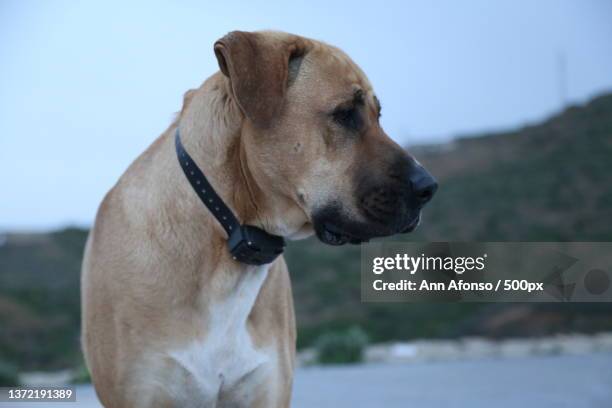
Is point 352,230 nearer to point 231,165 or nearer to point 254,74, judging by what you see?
point 231,165

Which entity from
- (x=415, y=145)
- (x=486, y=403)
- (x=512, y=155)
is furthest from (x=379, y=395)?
(x=415, y=145)

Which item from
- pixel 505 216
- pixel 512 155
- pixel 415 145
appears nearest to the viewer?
A: pixel 505 216

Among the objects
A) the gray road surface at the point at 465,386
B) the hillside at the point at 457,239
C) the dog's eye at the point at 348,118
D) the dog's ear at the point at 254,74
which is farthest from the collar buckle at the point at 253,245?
the hillside at the point at 457,239

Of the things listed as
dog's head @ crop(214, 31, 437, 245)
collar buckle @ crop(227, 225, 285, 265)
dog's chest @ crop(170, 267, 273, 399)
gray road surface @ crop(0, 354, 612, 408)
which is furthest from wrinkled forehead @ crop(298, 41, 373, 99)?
gray road surface @ crop(0, 354, 612, 408)

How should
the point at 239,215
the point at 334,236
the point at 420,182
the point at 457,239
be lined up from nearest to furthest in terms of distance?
the point at 420,182, the point at 334,236, the point at 239,215, the point at 457,239

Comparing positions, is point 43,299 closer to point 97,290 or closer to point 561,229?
point 561,229

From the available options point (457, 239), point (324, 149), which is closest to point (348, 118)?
point (324, 149)

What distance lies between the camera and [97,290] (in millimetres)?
3246

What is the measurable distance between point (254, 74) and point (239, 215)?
50 cm

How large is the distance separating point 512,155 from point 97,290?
31.4 metres

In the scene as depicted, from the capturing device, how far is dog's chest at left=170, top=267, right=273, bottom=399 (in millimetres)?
3047

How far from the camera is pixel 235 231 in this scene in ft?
10.2

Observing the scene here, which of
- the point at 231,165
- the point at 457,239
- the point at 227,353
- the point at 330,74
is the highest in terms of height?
the point at 330,74

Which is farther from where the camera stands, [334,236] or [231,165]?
[231,165]
